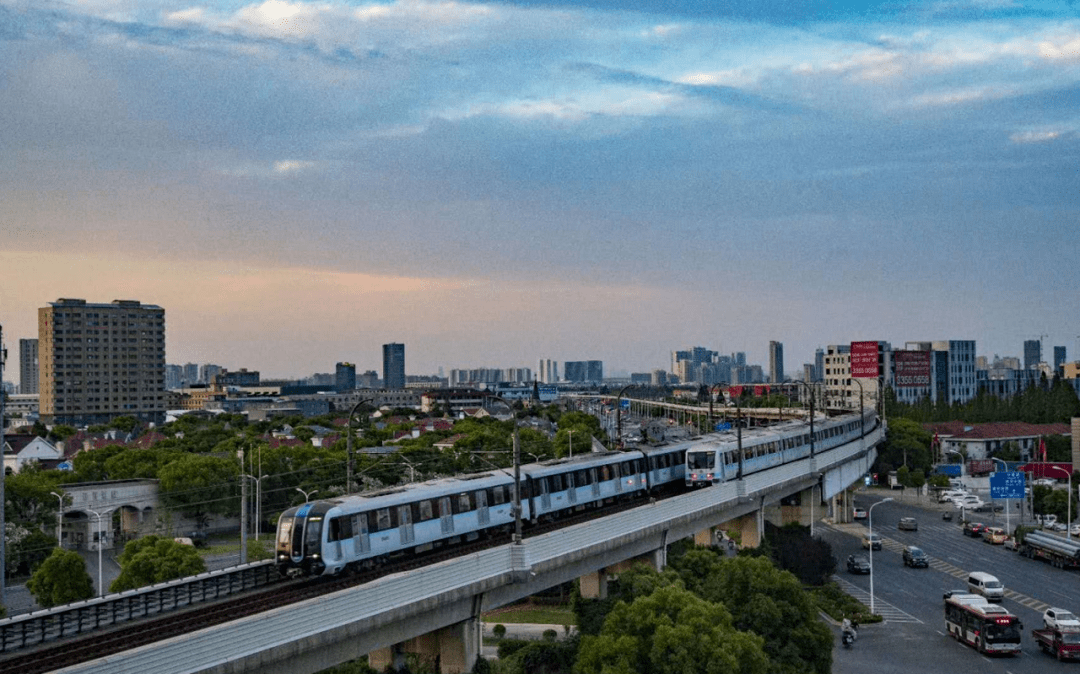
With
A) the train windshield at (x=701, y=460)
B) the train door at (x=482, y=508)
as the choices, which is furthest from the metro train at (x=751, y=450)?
the train door at (x=482, y=508)

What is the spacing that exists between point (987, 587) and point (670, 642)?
33.7m

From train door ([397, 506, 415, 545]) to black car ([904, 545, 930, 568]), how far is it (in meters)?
50.0

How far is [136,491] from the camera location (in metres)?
94.8

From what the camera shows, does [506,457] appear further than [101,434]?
No

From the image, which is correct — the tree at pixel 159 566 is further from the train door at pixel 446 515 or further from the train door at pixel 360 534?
the train door at pixel 360 534

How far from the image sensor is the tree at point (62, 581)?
181 feet

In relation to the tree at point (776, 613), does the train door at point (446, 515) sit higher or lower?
higher

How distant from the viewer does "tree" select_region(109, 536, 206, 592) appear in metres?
55.7

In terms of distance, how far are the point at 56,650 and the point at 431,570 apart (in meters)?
10.6

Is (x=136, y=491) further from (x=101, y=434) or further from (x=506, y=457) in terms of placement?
(x=101, y=434)

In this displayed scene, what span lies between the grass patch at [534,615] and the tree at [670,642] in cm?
2165

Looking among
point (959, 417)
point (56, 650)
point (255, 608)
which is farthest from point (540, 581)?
point (959, 417)

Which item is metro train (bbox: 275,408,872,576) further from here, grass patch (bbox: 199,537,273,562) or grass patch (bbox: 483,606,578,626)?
grass patch (bbox: 199,537,273,562)

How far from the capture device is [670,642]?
38594 mm
